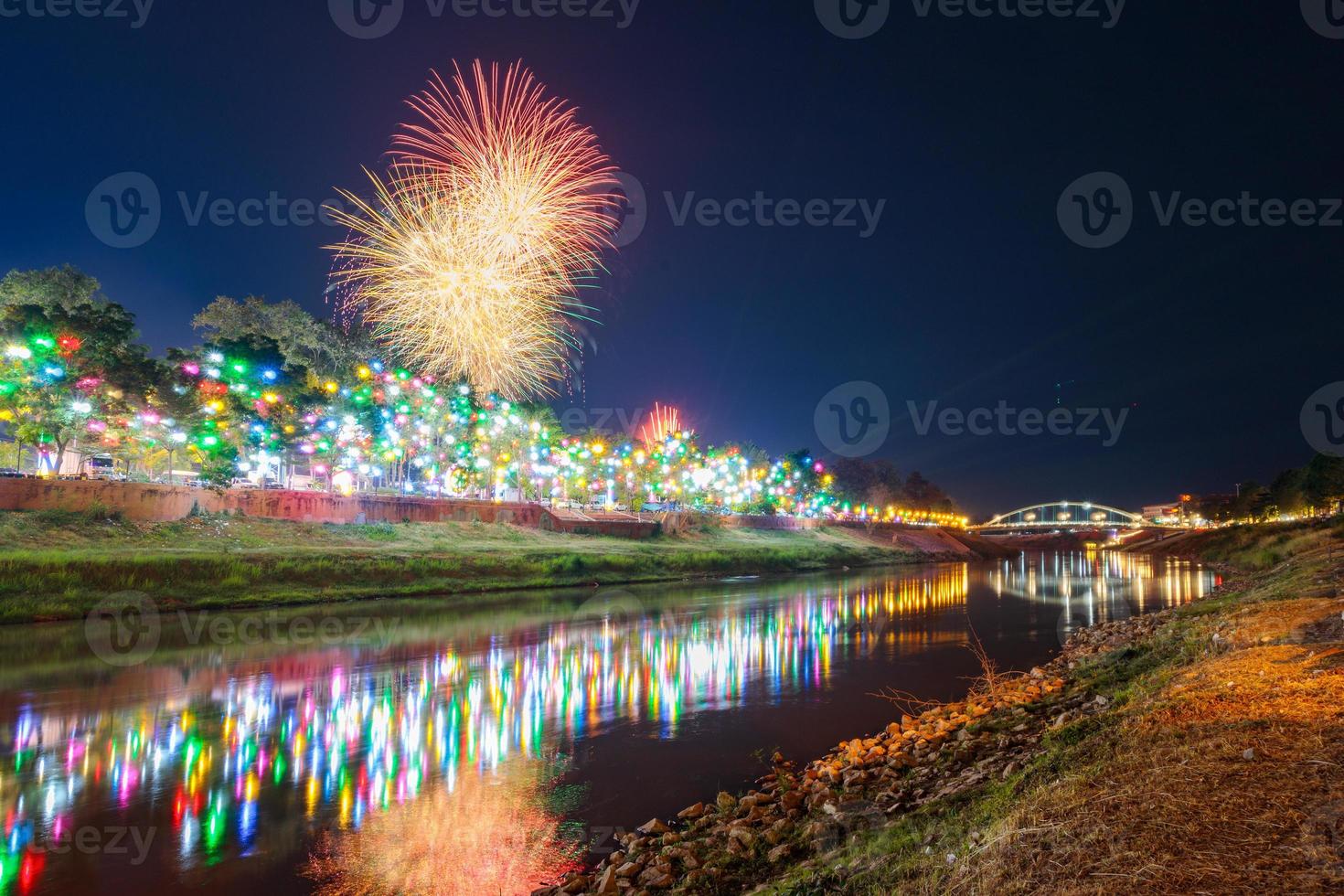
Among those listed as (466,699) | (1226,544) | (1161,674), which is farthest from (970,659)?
(1226,544)

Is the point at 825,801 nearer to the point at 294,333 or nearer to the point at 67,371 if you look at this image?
the point at 67,371

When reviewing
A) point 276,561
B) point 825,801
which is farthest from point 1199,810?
point 276,561

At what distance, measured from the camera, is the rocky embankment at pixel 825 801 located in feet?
23.6

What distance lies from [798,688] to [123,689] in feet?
51.6

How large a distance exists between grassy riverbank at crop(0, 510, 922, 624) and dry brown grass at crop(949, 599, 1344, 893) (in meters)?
32.2

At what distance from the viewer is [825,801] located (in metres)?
8.73

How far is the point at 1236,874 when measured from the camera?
3.94 meters
